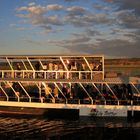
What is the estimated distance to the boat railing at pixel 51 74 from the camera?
4044cm

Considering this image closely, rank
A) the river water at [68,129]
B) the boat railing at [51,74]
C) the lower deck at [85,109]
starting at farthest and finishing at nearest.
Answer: the boat railing at [51,74] < the lower deck at [85,109] < the river water at [68,129]

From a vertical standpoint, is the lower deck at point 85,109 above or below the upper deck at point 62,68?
below

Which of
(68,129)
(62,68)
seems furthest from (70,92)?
(68,129)

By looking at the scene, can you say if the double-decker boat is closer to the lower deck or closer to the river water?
the lower deck

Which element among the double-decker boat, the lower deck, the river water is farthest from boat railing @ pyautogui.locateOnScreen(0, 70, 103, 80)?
the river water

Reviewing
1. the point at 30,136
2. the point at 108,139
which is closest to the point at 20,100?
the point at 30,136

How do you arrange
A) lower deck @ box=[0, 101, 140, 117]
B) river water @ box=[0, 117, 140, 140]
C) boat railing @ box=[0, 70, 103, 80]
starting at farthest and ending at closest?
1. boat railing @ box=[0, 70, 103, 80]
2. lower deck @ box=[0, 101, 140, 117]
3. river water @ box=[0, 117, 140, 140]

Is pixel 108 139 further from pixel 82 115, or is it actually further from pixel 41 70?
pixel 41 70

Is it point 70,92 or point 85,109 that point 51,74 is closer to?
point 70,92

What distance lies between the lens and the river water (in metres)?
32.2

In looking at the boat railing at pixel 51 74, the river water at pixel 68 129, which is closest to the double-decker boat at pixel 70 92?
the boat railing at pixel 51 74

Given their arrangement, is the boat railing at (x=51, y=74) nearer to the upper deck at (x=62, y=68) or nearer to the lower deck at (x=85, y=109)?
the upper deck at (x=62, y=68)

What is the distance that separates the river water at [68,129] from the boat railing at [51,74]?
4403mm

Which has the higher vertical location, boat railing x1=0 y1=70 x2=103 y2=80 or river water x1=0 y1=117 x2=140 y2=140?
boat railing x1=0 y1=70 x2=103 y2=80
